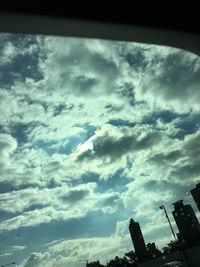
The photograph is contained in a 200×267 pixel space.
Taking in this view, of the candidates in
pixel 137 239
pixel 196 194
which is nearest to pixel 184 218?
pixel 196 194

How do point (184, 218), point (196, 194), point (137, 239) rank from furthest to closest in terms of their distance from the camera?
point (196, 194), point (137, 239), point (184, 218)

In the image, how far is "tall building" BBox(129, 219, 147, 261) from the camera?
111 meters

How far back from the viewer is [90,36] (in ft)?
12.4

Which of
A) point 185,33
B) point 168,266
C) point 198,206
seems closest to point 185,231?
point 198,206

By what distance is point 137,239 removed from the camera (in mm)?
114188

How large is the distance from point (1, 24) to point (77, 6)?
787 mm

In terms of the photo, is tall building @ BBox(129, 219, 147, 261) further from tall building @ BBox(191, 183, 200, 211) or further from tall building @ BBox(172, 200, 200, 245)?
tall building @ BBox(191, 183, 200, 211)

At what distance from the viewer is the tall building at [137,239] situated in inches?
4385

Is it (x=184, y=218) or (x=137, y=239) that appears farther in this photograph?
(x=137, y=239)

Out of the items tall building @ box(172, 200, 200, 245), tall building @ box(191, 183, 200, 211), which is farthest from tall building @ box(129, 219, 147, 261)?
tall building @ box(191, 183, 200, 211)

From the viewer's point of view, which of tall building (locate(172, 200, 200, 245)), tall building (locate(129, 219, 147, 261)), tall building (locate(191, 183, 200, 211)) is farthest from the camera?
tall building (locate(191, 183, 200, 211))

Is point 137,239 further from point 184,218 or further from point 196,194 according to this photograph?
point 196,194

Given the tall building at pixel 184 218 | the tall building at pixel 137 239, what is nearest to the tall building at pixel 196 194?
the tall building at pixel 184 218

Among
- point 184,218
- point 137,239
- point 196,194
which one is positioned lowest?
point 137,239
